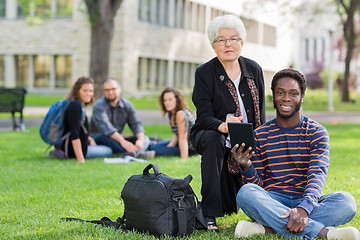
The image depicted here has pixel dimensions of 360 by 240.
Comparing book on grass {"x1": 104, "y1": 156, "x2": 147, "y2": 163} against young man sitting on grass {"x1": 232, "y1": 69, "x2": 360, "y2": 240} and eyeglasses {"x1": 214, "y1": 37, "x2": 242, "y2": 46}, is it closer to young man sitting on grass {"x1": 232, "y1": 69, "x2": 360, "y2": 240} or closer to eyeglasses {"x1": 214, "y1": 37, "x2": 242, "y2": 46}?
eyeglasses {"x1": 214, "y1": 37, "x2": 242, "y2": 46}

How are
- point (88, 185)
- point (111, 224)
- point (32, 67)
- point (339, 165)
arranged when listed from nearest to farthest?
point (111, 224) → point (88, 185) → point (339, 165) → point (32, 67)

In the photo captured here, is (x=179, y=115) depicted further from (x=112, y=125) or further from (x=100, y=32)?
(x=100, y=32)

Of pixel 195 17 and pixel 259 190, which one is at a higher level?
pixel 195 17

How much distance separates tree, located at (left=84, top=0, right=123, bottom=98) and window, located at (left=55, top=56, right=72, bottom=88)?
15.0 m

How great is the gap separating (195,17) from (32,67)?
12.2 m

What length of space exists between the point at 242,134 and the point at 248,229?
0.71m

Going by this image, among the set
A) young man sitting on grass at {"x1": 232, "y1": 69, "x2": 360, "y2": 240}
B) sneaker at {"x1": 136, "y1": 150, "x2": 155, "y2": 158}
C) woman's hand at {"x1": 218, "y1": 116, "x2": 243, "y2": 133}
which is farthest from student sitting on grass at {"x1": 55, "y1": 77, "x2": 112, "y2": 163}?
young man sitting on grass at {"x1": 232, "y1": 69, "x2": 360, "y2": 240}

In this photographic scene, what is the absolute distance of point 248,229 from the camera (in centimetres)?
460

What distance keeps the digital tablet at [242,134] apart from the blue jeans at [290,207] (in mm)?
335

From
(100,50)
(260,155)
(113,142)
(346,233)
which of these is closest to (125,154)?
(113,142)

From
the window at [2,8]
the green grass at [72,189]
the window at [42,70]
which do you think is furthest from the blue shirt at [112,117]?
the window at [2,8]

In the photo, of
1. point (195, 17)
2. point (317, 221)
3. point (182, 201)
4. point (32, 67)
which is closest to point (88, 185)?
point (182, 201)

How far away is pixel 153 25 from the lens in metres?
36.7

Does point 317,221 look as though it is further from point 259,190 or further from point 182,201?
point 182,201
